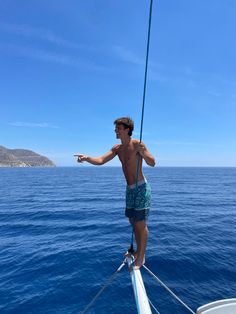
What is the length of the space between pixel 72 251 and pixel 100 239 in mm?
2767

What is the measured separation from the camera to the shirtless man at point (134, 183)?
215 inches

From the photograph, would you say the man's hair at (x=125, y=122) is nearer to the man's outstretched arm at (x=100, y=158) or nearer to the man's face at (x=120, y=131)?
the man's face at (x=120, y=131)

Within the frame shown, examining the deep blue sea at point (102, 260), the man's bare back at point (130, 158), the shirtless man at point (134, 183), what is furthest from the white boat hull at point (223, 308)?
the deep blue sea at point (102, 260)

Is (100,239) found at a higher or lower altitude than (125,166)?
lower

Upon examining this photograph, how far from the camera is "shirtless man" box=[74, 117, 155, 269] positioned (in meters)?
5.47

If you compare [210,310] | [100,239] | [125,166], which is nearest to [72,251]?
[100,239]

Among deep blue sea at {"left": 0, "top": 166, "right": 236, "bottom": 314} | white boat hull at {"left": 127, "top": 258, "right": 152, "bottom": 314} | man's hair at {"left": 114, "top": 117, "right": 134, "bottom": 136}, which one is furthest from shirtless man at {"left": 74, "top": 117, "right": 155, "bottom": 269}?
deep blue sea at {"left": 0, "top": 166, "right": 236, "bottom": 314}

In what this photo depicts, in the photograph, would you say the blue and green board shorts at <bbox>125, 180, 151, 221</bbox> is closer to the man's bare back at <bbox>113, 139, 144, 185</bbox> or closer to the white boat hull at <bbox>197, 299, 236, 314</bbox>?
the man's bare back at <bbox>113, 139, 144, 185</bbox>

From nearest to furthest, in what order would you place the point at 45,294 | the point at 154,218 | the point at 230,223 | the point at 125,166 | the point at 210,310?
the point at 210,310 < the point at 125,166 < the point at 45,294 < the point at 230,223 < the point at 154,218

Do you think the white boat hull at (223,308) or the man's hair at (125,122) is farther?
the man's hair at (125,122)

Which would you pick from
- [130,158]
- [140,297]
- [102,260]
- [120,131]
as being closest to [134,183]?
[130,158]

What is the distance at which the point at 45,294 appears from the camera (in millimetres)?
10531

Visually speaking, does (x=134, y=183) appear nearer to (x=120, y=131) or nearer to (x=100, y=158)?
(x=100, y=158)

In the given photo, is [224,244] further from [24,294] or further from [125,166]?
[125,166]
